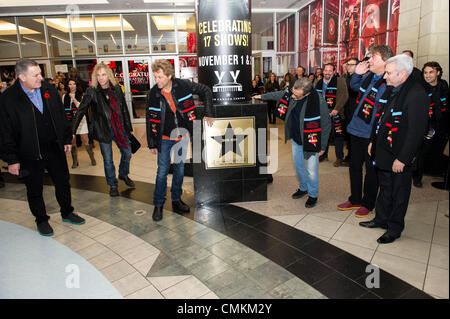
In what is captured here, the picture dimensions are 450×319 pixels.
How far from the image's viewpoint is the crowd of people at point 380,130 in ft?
8.71

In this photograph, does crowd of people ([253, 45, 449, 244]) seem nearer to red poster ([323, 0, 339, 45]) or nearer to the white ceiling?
red poster ([323, 0, 339, 45])

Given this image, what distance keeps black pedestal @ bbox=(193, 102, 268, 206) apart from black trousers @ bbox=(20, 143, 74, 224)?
4.67 feet

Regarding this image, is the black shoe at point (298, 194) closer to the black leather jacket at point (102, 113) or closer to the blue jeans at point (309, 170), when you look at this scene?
the blue jeans at point (309, 170)

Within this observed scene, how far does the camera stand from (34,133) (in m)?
3.07

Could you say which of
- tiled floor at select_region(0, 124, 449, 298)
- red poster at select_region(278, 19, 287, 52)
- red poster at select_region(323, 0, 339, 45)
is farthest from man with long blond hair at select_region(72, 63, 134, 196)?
red poster at select_region(278, 19, 287, 52)

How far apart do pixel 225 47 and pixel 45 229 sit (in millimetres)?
2776

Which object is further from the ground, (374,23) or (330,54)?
(374,23)

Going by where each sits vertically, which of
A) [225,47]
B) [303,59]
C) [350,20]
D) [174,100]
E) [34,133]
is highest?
[350,20]

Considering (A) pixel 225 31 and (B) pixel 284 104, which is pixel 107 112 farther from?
(B) pixel 284 104

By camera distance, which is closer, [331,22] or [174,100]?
[174,100]

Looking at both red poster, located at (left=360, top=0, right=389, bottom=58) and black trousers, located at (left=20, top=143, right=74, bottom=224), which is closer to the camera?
black trousers, located at (left=20, top=143, right=74, bottom=224)

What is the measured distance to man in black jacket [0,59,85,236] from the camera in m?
2.95

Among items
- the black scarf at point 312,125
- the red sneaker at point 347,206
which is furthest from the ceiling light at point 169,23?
the red sneaker at point 347,206

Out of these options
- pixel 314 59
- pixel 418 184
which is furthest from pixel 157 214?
pixel 314 59
